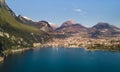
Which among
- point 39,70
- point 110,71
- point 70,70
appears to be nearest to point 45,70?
point 39,70

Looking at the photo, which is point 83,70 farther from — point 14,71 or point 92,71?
point 14,71

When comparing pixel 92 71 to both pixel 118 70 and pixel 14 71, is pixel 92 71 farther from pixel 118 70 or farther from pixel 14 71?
pixel 14 71

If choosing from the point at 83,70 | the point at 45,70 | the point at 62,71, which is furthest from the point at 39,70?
the point at 83,70

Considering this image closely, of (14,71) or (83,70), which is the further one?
(83,70)

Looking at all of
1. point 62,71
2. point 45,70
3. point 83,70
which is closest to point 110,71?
point 83,70

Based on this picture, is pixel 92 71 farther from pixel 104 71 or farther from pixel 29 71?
pixel 29 71

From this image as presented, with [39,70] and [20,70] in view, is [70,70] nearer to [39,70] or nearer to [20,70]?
[39,70]

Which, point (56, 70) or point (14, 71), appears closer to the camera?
point (14, 71)

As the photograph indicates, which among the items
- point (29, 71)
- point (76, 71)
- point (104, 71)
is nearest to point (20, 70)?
point (29, 71)

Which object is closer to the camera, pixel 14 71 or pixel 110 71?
pixel 14 71
